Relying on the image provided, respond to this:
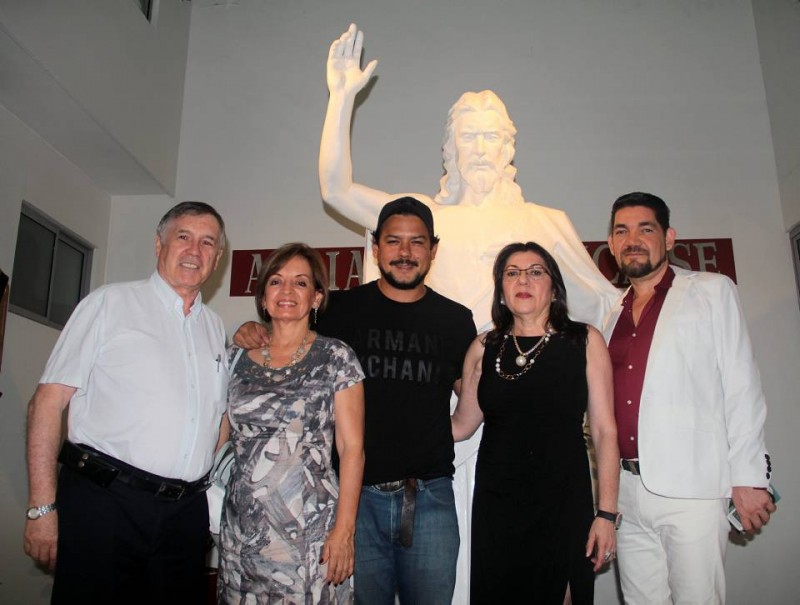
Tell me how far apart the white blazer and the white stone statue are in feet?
2.04

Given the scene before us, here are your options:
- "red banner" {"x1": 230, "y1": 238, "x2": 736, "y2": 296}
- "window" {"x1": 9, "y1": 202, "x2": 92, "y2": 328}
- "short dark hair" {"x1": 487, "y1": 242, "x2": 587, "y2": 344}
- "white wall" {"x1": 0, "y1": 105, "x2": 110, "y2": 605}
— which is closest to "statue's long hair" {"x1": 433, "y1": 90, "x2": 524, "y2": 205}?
"short dark hair" {"x1": 487, "y1": 242, "x2": 587, "y2": 344}

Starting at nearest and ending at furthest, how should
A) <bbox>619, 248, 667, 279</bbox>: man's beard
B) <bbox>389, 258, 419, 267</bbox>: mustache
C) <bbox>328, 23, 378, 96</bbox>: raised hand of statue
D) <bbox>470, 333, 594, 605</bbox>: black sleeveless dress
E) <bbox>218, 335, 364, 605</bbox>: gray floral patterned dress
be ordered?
<bbox>218, 335, 364, 605</bbox>: gray floral patterned dress → <bbox>470, 333, 594, 605</bbox>: black sleeveless dress → <bbox>389, 258, 419, 267</bbox>: mustache → <bbox>619, 248, 667, 279</bbox>: man's beard → <bbox>328, 23, 378, 96</bbox>: raised hand of statue

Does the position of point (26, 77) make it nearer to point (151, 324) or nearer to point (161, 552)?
point (151, 324)

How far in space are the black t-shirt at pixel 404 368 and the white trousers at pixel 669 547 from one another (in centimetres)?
68

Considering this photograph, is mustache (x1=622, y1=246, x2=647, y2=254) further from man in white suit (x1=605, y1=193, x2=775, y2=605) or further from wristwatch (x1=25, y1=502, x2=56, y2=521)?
wristwatch (x1=25, y1=502, x2=56, y2=521)

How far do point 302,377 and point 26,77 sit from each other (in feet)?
11.7

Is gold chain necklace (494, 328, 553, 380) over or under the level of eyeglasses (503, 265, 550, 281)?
under

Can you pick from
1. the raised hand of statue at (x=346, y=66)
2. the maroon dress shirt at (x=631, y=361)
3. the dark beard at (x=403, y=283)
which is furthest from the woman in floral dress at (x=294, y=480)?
the raised hand of statue at (x=346, y=66)

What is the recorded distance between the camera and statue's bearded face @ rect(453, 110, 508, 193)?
3188 mm

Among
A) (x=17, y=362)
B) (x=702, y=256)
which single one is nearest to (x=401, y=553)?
(x=17, y=362)

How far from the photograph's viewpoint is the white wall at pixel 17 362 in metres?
4.47

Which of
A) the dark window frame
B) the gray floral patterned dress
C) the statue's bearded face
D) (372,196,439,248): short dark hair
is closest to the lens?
the gray floral patterned dress

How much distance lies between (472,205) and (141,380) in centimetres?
175

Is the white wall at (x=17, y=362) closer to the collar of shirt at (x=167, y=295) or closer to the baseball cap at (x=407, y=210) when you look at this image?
the collar of shirt at (x=167, y=295)
